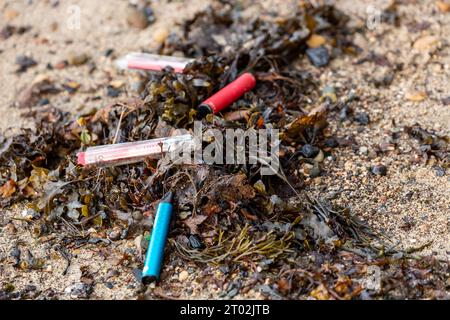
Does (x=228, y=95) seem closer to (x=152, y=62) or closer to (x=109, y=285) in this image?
(x=152, y=62)

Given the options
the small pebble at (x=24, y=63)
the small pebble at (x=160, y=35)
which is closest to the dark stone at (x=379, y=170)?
the small pebble at (x=160, y=35)

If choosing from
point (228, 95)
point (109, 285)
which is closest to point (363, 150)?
point (228, 95)

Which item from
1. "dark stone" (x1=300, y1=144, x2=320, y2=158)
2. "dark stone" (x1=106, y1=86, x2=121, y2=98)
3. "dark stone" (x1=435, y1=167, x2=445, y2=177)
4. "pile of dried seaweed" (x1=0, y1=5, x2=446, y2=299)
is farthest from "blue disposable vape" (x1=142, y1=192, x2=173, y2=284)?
"dark stone" (x1=435, y1=167, x2=445, y2=177)

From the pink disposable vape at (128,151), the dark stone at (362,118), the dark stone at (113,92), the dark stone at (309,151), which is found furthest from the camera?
the dark stone at (113,92)

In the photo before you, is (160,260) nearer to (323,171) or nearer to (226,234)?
(226,234)

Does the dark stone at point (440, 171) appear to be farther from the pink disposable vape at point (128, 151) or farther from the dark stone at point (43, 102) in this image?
the dark stone at point (43, 102)

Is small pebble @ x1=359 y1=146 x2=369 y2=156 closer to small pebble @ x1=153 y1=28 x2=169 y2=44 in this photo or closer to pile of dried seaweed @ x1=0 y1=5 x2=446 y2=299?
pile of dried seaweed @ x1=0 y1=5 x2=446 y2=299
